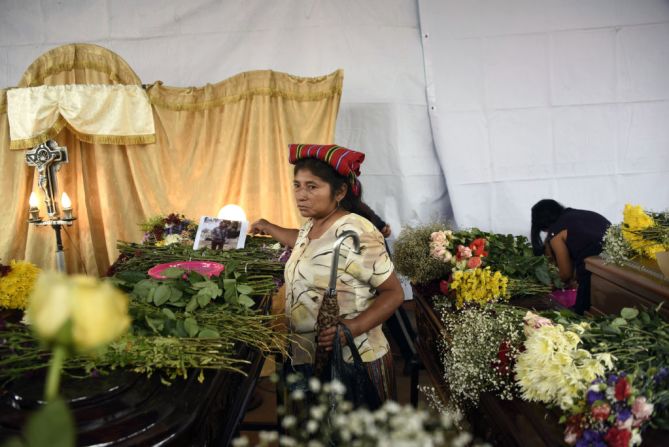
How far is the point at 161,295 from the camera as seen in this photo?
6.21 feet

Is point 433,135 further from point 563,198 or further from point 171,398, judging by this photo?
point 171,398

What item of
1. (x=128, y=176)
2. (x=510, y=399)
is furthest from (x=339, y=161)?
(x=128, y=176)

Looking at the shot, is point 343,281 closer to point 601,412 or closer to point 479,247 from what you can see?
point 601,412

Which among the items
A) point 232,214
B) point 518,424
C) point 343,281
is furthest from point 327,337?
point 232,214

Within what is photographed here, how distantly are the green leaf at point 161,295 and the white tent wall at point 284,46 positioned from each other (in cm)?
320

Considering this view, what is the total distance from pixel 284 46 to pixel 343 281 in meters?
3.44

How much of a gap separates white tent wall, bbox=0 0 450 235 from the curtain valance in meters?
0.55

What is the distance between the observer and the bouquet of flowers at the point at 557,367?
129cm

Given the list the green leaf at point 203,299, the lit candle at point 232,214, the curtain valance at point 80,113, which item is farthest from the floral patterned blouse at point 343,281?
the curtain valance at point 80,113

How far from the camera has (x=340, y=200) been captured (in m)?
2.25

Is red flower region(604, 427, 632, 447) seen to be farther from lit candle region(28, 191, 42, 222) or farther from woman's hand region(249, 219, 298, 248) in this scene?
lit candle region(28, 191, 42, 222)

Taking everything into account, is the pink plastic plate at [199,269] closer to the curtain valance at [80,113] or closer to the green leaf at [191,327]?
the green leaf at [191,327]

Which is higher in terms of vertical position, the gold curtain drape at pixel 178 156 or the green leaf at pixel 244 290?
the gold curtain drape at pixel 178 156

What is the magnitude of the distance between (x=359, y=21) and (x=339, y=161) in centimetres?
314
